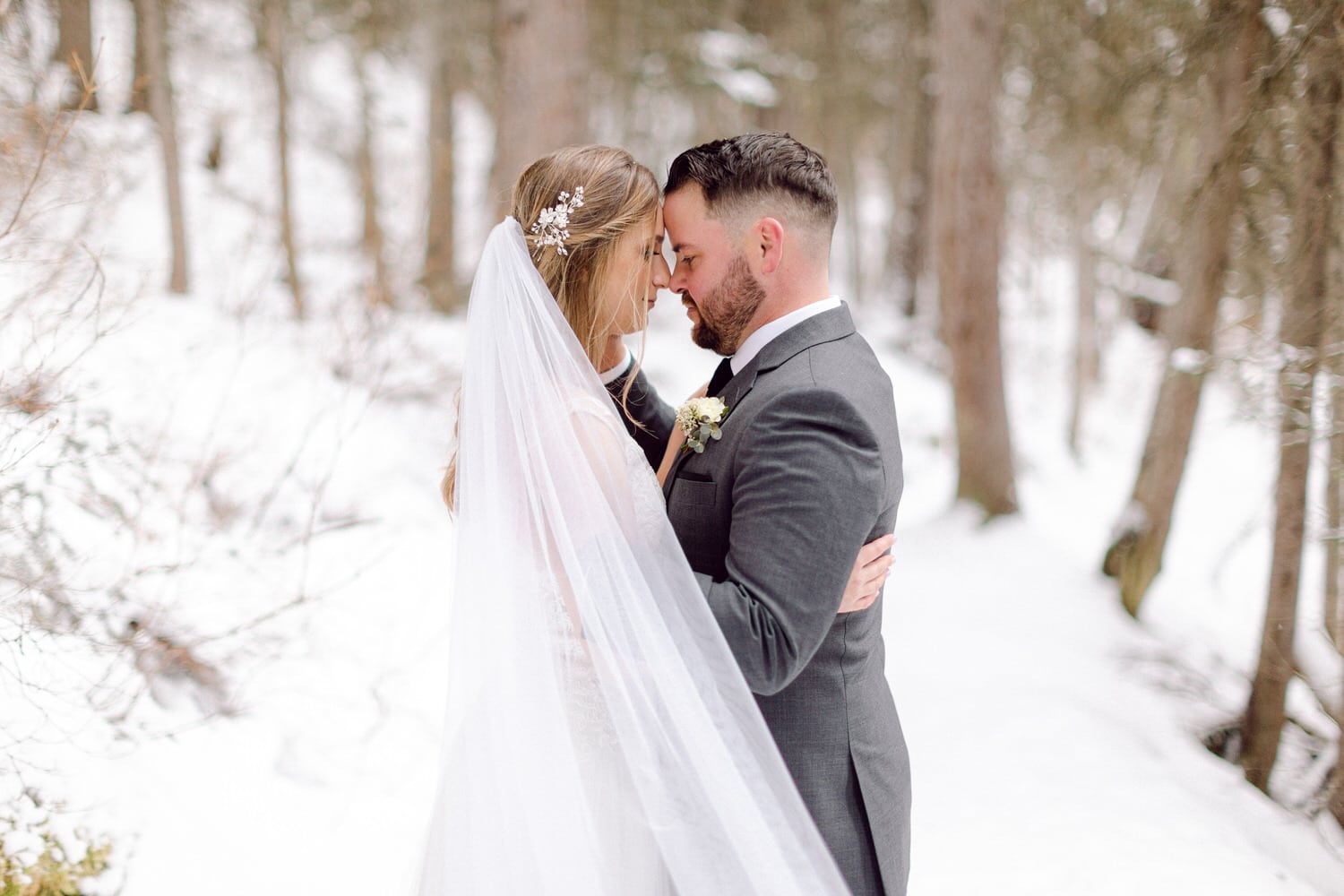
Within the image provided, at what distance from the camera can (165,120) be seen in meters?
9.28

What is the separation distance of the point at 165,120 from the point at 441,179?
391cm

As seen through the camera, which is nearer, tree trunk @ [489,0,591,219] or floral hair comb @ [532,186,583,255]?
floral hair comb @ [532,186,583,255]

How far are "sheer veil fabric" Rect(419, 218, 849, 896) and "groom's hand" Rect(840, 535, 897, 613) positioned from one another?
0.30m

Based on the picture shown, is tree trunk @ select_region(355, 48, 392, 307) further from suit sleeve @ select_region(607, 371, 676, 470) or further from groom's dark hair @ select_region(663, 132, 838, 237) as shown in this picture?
groom's dark hair @ select_region(663, 132, 838, 237)

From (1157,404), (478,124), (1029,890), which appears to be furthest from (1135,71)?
(478,124)

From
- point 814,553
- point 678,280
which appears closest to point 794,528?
point 814,553

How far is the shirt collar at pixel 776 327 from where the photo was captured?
209cm

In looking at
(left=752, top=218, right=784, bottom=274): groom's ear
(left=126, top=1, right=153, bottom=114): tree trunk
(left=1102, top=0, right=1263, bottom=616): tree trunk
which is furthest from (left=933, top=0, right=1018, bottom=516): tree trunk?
(left=126, top=1, right=153, bottom=114): tree trunk

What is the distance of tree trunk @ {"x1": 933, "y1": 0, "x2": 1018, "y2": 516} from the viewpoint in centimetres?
802

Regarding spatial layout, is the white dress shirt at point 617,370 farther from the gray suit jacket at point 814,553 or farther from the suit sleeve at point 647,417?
the gray suit jacket at point 814,553

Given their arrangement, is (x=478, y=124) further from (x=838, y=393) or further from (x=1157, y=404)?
(x=838, y=393)

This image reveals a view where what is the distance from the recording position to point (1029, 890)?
3.80 metres

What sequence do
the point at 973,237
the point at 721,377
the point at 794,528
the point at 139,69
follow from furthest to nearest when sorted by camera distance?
1. the point at 139,69
2. the point at 973,237
3. the point at 721,377
4. the point at 794,528

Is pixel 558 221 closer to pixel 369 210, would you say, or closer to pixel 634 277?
pixel 634 277
